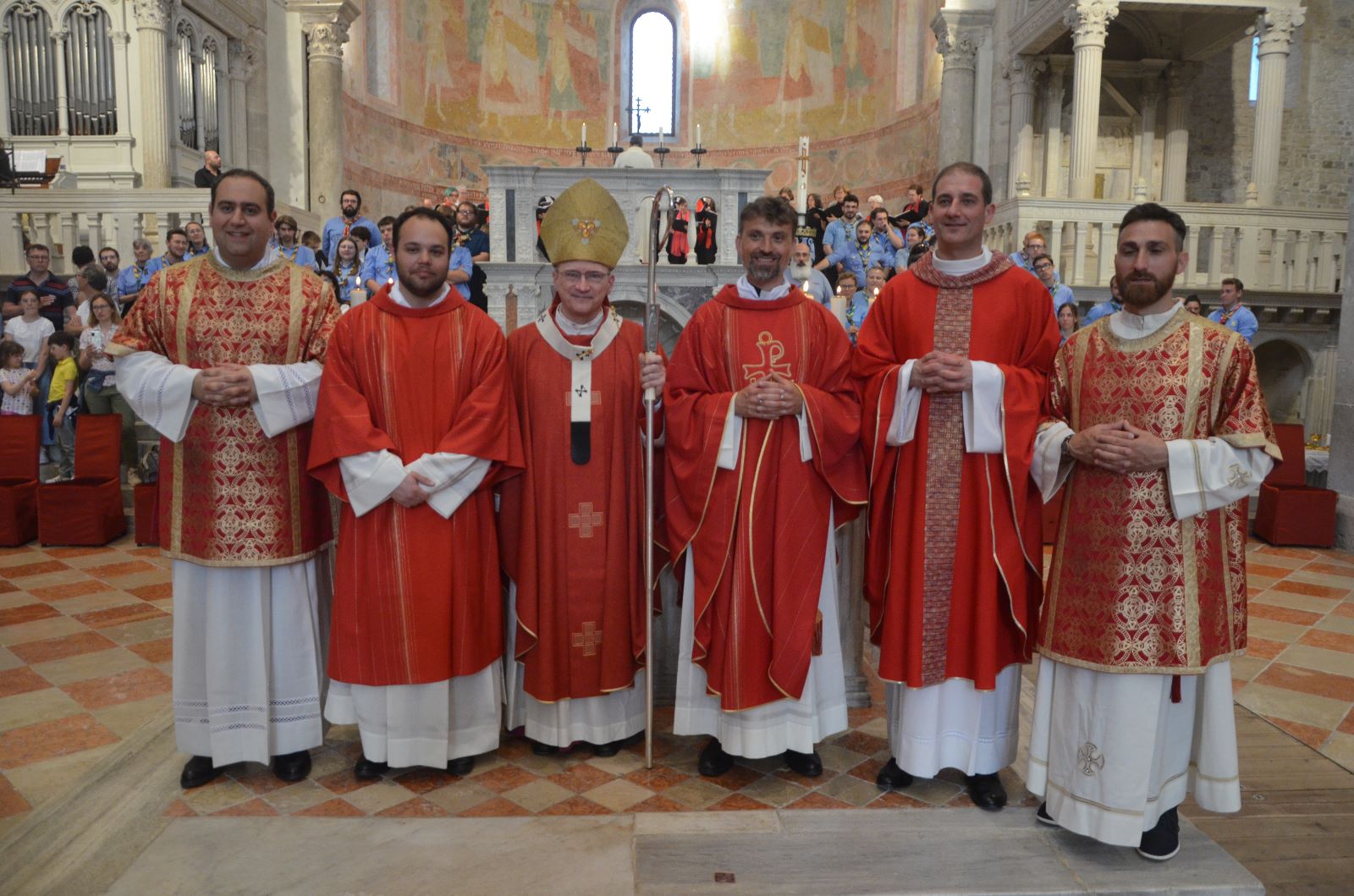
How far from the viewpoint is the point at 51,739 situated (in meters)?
3.79

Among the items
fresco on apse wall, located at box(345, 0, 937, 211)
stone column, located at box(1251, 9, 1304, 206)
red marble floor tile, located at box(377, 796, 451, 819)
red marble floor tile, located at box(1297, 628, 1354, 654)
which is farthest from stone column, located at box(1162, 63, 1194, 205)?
red marble floor tile, located at box(377, 796, 451, 819)

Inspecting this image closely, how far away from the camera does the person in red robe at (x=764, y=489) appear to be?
3289mm

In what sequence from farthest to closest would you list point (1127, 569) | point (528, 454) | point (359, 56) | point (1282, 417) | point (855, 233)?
point (359, 56) < point (1282, 417) < point (855, 233) < point (528, 454) < point (1127, 569)

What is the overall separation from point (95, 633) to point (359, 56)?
14951mm

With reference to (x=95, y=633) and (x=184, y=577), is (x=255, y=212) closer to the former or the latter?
(x=184, y=577)

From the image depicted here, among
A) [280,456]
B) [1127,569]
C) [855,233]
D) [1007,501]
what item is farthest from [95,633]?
[855,233]

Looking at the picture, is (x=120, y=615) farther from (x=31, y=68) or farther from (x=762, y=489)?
(x=31, y=68)

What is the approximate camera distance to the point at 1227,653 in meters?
2.79

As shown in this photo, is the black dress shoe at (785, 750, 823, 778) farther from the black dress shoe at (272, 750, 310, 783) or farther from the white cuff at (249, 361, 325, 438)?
the white cuff at (249, 361, 325, 438)

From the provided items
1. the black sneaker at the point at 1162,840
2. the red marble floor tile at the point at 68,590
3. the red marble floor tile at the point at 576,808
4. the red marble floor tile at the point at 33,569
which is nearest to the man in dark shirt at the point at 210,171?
the red marble floor tile at the point at 33,569

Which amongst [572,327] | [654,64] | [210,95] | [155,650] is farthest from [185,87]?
[572,327]

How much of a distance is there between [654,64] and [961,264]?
20.9 m

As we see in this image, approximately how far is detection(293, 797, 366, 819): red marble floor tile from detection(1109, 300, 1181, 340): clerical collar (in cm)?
281

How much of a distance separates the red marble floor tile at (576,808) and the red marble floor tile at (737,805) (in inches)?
14.2
